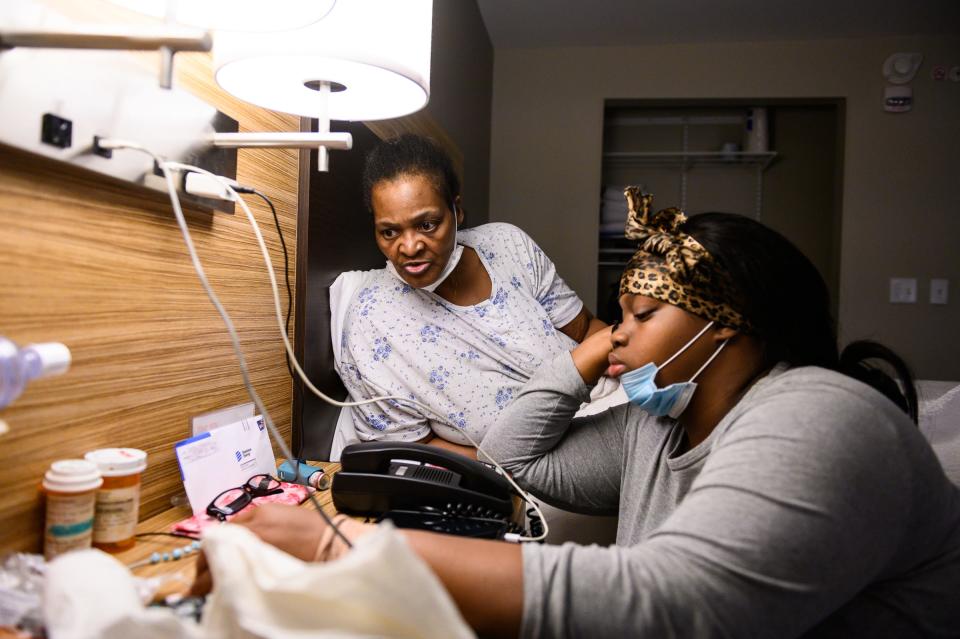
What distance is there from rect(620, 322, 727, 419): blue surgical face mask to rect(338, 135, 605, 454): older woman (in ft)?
2.04

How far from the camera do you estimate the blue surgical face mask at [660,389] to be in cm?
88

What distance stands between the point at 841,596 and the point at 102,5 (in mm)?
1040

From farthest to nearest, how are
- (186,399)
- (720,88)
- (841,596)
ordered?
(720,88), (186,399), (841,596)

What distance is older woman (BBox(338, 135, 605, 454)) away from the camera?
150cm

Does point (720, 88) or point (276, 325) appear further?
point (720, 88)

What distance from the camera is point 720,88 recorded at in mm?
3598

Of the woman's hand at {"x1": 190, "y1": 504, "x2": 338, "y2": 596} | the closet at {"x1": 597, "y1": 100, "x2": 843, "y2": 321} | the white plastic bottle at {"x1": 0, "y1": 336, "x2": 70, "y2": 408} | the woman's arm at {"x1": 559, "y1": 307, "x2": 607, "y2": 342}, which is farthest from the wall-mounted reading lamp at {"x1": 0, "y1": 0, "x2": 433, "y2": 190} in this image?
the closet at {"x1": 597, "y1": 100, "x2": 843, "y2": 321}

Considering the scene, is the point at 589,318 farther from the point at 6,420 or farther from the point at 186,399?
the point at 6,420

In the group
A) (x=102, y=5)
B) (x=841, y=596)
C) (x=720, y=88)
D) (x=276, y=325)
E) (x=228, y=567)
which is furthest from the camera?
(x=720, y=88)

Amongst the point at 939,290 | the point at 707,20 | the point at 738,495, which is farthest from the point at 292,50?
the point at 939,290

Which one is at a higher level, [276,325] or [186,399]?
[276,325]

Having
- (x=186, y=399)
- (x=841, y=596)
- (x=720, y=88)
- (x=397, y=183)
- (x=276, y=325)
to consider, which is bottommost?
(x=841, y=596)

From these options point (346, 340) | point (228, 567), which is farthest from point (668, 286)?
point (346, 340)

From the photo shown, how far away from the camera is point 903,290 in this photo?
11.3ft
